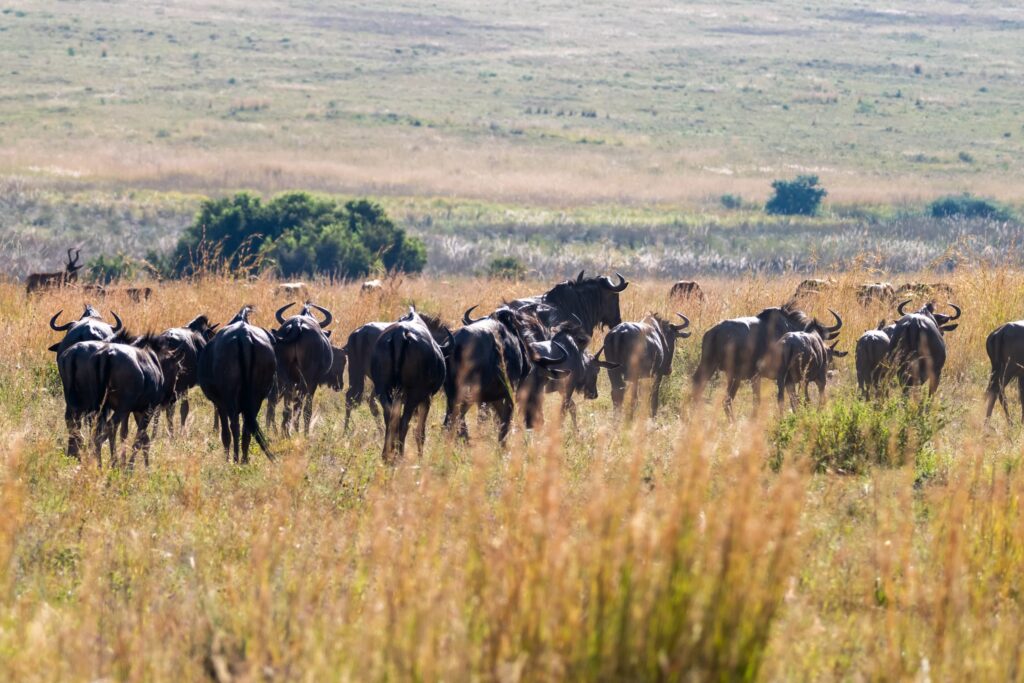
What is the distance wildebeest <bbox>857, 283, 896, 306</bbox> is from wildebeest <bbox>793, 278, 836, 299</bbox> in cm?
41

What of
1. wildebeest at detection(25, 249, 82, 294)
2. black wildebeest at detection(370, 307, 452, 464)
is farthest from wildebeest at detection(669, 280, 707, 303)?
black wildebeest at detection(370, 307, 452, 464)

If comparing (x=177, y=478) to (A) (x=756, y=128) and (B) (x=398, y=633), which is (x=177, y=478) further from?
(A) (x=756, y=128)

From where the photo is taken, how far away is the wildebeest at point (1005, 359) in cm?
1238

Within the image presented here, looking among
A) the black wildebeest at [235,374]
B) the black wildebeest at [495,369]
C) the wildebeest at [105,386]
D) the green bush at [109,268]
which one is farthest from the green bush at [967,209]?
the wildebeest at [105,386]

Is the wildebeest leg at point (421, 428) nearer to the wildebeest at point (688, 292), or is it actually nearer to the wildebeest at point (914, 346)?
the wildebeest at point (914, 346)

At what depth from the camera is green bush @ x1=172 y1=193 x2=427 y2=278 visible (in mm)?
34531

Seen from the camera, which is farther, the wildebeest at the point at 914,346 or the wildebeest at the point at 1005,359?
the wildebeest at the point at 914,346

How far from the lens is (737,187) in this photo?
69.8 metres

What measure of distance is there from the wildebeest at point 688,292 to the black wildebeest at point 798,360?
5971mm

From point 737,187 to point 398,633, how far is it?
66522 mm

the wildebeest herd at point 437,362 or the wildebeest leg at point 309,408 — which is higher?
the wildebeest herd at point 437,362

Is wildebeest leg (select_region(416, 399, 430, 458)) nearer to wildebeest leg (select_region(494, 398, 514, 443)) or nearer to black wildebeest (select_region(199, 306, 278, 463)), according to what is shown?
wildebeest leg (select_region(494, 398, 514, 443))

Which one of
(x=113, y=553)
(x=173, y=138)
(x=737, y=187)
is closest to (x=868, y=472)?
(x=113, y=553)

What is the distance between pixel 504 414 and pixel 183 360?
261 centimetres
